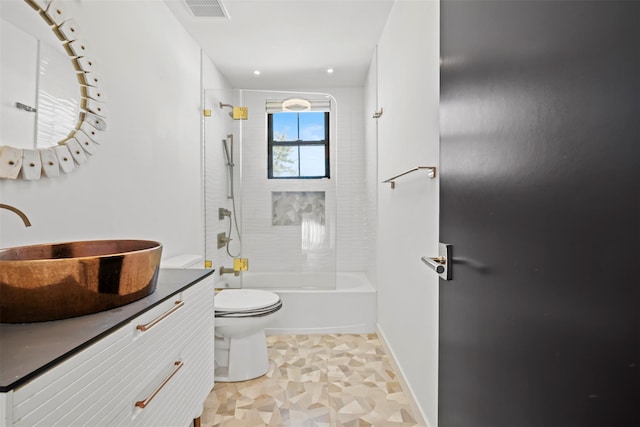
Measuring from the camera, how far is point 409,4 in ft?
6.35

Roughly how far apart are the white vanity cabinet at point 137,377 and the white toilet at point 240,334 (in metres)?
0.58

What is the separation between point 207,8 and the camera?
2303 mm

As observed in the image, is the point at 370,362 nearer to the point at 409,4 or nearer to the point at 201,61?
the point at 409,4

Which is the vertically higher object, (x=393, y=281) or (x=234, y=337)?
(x=393, y=281)

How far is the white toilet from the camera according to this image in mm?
2199

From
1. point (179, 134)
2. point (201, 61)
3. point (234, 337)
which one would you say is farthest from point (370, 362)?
point (201, 61)

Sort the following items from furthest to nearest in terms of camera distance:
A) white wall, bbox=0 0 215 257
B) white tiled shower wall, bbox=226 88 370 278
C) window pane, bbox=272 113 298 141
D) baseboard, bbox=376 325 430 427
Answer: window pane, bbox=272 113 298 141 → white tiled shower wall, bbox=226 88 370 278 → baseboard, bbox=376 325 430 427 → white wall, bbox=0 0 215 257

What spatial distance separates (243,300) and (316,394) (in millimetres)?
776

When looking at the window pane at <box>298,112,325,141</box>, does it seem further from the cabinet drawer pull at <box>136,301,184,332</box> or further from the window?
the cabinet drawer pull at <box>136,301,184,332</box>

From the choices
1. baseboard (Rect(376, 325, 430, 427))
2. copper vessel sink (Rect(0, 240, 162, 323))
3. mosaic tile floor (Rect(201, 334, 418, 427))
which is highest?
copper vessel sink (Rect(0, 240, 162, 323))

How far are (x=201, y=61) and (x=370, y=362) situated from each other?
276 centimetres

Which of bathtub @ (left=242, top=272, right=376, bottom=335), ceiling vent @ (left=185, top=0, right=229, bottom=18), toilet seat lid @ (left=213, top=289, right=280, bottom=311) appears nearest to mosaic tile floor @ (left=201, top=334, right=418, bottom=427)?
bathtub @ (left=242, top=272, right=376, bottom=335)

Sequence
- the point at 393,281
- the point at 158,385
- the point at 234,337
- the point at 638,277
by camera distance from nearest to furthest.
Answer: the point at 638,277
the point at 158,385
the point at 234,337
the point at 393,281

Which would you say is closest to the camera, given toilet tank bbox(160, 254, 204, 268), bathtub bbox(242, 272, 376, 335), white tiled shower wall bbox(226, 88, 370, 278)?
toilet tank bbox(160, 254, 204, 268)
